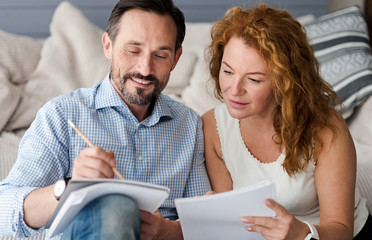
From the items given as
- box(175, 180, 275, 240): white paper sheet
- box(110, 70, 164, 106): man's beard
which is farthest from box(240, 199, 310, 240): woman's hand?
box(110, 70, 164, 106): man's beard

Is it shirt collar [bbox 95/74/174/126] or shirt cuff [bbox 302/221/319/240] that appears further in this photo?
shirt collar [bbox 95/74/174/126]

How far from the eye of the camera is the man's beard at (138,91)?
1.40 m

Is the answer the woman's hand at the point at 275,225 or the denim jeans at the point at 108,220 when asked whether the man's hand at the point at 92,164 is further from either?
the woman's hand at the point at 275,225

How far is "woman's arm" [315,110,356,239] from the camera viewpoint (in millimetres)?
1365

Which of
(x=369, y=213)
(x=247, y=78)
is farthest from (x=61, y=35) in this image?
(x=369, y=213)

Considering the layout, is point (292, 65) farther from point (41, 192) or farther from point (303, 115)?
point (41, 192)

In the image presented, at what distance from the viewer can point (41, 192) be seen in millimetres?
1180

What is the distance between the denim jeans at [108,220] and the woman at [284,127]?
458 millimetres

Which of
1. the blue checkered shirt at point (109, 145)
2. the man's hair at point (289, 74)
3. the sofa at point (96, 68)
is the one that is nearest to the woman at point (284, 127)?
the man's hair at point (289, 74)

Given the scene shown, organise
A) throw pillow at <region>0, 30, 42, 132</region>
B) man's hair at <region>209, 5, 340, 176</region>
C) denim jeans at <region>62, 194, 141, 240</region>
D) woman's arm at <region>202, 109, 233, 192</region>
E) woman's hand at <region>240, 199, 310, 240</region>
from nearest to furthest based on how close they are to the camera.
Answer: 1. denim jeans at <region>62, 194, 141, 240</region>
2. woman's hand at <region>240, 199, 310, 240</region>
3. man's hair at <region>209, 5, 340, 176</region>
4. woman's arm at <region>202, 109, 233, 192</region>
5. throw pillow at <region>0, 30, 42, 132</region>

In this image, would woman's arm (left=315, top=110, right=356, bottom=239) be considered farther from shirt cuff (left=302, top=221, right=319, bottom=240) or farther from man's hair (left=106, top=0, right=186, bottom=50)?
man's hair (left=106, top=0, right=186, bottom=50)

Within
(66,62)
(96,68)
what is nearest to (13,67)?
(66,62)

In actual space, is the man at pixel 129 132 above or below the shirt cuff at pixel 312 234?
above

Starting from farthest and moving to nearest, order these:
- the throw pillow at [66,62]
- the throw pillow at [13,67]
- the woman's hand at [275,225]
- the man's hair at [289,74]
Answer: the throw pillow at [66,62]
the throw pillow at [13,67]
the man's hair at [289,74]
the woman's hand at [275,225]
